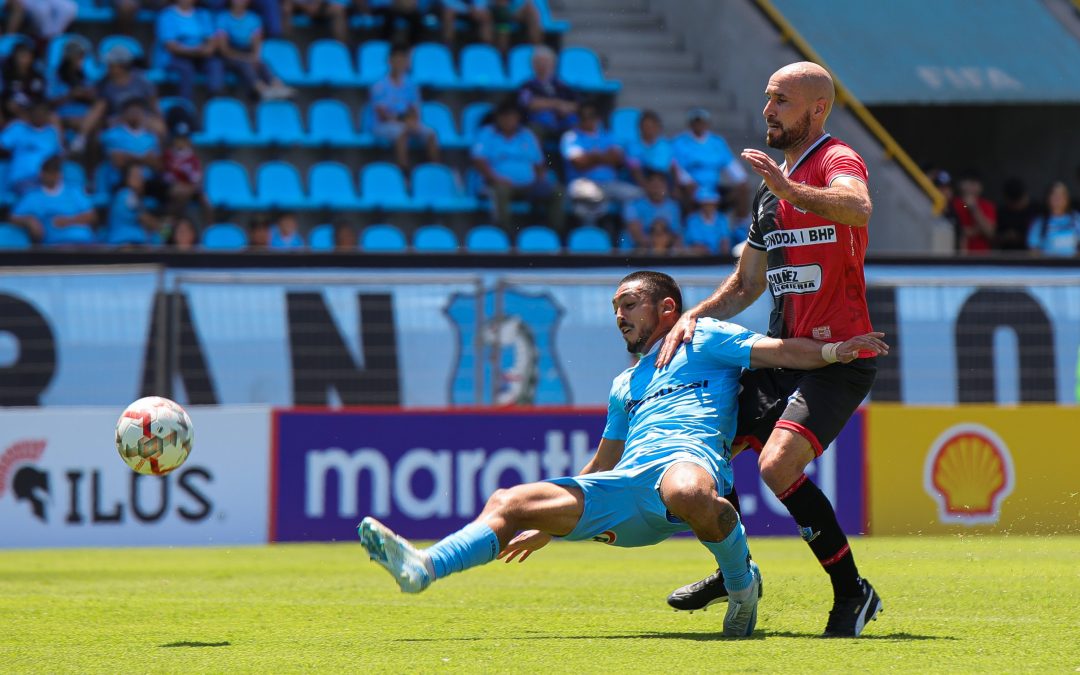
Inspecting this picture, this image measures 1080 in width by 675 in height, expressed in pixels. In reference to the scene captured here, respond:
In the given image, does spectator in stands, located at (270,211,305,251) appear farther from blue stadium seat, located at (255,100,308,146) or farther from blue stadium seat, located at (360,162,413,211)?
blue stadium seat, located at (255,100,308,146)

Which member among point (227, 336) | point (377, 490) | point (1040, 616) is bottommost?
point (1040, 616)

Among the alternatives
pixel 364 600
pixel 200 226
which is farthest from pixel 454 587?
pixel 200 226

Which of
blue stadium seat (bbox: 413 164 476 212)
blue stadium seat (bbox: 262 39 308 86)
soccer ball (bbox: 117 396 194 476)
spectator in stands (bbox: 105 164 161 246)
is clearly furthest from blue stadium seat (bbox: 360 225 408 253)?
soccer ball (bbox: 117 396 194 476)

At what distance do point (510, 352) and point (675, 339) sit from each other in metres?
6.72

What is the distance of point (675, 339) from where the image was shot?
6.69 meters

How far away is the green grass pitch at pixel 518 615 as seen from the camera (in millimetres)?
5891

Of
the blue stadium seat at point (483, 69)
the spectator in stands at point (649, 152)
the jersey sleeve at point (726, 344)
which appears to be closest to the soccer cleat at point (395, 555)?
the jersey sleeve at point (726, 344)

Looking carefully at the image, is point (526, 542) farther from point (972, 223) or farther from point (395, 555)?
point (972, 223)

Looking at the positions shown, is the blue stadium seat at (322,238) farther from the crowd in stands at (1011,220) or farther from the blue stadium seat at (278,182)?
the crowd in stands at (1011,220)

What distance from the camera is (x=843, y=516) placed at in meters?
13.1

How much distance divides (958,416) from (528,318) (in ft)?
11.7

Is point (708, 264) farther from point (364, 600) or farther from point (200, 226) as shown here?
point (364, 600)

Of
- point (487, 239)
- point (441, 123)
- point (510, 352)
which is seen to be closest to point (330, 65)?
point (441, 123)

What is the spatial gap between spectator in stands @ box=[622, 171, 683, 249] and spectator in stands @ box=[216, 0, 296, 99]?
13.5 ft
